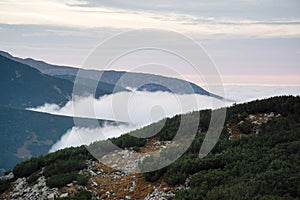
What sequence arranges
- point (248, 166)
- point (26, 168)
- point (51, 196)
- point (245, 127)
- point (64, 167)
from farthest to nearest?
1. point (245, 127)
2. point (26, 168)
3. point (64, 167)
4. point (51, 196)
5. point (248, 166)

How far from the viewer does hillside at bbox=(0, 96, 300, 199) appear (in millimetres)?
17625

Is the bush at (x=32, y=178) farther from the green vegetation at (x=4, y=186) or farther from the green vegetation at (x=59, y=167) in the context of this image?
the green vegetation at (x=4, y=186)

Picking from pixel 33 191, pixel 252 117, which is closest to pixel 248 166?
pixel 252 117

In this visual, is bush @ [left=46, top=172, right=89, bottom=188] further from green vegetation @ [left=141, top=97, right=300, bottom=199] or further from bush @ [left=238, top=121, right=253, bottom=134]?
bush @ [left=238, top=121, right=253, bottom=134]

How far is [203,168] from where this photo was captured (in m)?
20.8

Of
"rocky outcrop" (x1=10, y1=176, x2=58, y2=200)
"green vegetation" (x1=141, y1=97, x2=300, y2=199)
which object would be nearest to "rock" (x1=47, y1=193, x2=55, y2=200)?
"rocky outcrop" (x1=10, y1=176, x2=58, y2=200)

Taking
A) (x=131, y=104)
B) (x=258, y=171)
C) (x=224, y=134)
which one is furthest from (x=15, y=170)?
(x=258, y=171)

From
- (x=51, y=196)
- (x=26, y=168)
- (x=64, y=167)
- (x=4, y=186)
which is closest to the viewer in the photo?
(x=51, y=196)

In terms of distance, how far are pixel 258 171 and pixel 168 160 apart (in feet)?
18.3

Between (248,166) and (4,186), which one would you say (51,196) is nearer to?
(4,186)

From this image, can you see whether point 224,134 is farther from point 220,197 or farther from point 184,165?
point 220,197

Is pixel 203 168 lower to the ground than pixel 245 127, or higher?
lower

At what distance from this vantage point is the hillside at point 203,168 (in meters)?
17.6

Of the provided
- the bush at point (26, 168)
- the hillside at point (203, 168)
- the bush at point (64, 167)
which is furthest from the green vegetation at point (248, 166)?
the bush at point (26, 168)
